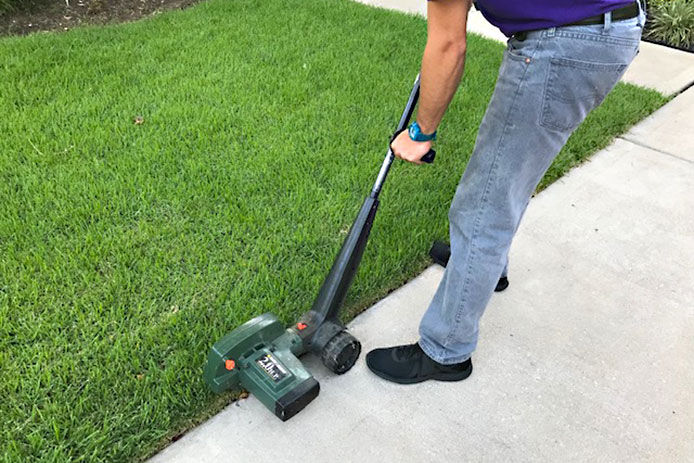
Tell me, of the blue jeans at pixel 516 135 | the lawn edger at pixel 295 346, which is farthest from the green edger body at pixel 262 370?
the blue jeans at pixel 516 135

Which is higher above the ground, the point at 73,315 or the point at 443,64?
the point at 443,64

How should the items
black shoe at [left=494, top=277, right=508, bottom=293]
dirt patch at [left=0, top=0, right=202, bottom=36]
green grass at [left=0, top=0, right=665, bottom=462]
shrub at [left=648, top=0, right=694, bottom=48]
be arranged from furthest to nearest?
shrub at [left=648, top=0, right=694, bottom=48], dirt patch at [left=0, top=0, right=202, bottom=36], black shoe at [left=494, top=277, right=508, bottom=293], green grass at [left=0, top=0, right=665, bottom=462]

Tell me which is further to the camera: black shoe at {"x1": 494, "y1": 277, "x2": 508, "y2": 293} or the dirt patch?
the dirt patch

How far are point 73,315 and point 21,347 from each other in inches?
8.5

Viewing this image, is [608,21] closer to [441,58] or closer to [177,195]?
[441,58]

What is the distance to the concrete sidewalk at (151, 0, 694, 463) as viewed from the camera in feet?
6.49

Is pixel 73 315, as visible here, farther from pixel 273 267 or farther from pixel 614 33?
pixel 614 33

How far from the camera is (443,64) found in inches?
61.7

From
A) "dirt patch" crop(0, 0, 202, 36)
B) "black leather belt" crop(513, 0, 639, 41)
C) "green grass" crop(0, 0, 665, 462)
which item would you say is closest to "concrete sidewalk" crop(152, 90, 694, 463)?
"green grass" crop(0, 0, 665, 462)

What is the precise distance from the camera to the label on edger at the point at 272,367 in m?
1.93

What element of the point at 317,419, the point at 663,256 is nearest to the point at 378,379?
the point at 317,419

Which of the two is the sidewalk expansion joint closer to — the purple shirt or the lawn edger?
the lawn edger

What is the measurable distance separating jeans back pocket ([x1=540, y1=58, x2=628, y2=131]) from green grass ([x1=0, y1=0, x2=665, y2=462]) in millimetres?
1194

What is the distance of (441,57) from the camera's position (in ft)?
5.10
